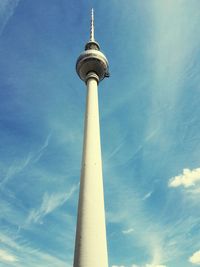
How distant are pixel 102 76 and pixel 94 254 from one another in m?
45.7

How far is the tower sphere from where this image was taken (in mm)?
71750

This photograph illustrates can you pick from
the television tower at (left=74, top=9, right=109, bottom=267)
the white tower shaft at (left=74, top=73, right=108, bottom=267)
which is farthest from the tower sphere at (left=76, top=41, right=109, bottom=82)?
the white tower shaft at (left=74, top=73, right=108, bottom=267)

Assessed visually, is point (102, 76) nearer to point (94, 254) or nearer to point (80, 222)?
point (80, 222)

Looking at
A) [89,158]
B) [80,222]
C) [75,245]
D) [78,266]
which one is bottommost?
[78,266]

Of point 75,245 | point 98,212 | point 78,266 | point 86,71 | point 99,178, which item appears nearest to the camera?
point 78,266

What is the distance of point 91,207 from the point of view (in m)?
44.8

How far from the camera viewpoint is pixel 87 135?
2160 inches

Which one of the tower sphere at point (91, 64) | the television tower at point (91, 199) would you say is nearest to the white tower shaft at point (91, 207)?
the television tower at point (91, 199)

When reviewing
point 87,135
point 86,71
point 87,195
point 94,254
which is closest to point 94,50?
point 86,71

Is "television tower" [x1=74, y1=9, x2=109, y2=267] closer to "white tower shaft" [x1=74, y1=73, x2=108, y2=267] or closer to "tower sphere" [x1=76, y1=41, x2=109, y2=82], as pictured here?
"white tower shaft" [x1=74, y1=73, x2=108, y2=267]

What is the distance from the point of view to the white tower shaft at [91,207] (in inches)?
A: 1571

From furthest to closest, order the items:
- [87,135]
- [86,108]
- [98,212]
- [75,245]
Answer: [86,108] → [87,135] → [98,212] → [75,245]

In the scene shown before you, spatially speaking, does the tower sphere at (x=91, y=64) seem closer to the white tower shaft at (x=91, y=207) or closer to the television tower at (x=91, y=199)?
the television tower at (x=91, y=199)

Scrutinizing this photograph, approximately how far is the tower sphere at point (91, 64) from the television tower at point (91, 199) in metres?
2.98
